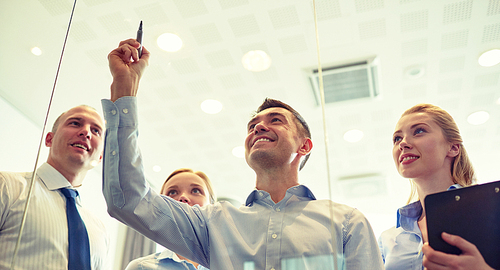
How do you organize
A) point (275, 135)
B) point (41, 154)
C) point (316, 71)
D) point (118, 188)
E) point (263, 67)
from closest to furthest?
point (118, 188) → point (41, 154) → point (275, 135) → point (316, 71) → point (263, 67)

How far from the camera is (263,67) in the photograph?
226 cm

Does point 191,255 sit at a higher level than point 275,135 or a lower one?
lower

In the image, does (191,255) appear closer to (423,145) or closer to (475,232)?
(475,232)

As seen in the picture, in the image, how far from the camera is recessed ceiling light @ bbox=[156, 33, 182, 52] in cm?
188

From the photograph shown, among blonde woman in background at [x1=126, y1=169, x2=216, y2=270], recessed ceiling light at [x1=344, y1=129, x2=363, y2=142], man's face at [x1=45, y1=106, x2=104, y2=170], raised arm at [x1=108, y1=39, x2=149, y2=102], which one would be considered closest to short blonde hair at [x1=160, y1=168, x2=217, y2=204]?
blonde woman in background at [x1=126, y1=169, x2=216, y2=270]

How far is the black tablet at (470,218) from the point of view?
87 cm

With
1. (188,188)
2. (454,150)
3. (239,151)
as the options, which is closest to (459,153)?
(454,150)

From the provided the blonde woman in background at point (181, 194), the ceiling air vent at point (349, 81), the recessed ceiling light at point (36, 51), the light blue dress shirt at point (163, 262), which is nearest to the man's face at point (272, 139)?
the ceiling air vent at point (349, 81)

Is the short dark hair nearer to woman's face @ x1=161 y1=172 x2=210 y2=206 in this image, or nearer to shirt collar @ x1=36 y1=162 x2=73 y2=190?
woman's face @ x1=161 y1=172 x2=210 y2=206

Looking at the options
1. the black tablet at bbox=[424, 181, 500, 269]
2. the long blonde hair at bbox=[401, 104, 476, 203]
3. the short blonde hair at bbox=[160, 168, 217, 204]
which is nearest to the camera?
the black tablet at bbox=[424, 181, 500, 269]

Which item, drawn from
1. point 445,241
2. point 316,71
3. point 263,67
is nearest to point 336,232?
point 445,241

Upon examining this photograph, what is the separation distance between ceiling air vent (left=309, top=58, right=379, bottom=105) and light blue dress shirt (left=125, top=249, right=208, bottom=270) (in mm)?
933

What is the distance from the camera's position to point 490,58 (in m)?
1.82

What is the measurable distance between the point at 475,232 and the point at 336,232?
396 millimetres
